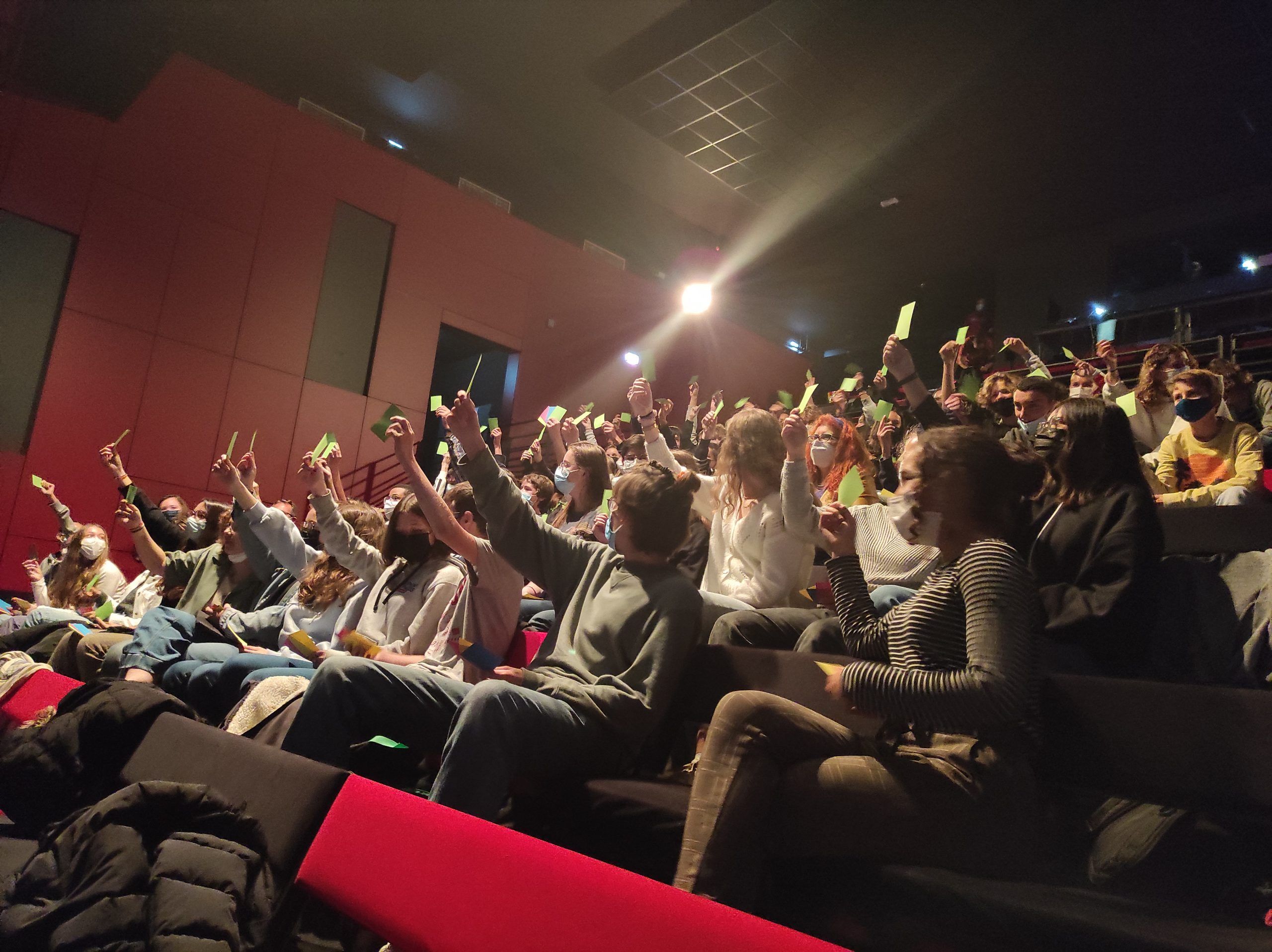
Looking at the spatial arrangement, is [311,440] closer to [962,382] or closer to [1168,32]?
[962,382]

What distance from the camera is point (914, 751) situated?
50.0 inches

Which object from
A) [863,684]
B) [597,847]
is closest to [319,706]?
[597,847]

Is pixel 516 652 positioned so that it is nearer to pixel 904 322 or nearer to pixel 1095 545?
pixel 1095 545

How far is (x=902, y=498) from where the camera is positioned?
169 centimetres

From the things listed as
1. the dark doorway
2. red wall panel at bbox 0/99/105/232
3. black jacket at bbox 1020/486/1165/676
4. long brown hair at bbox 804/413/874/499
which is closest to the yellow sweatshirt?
long brown hair at bbox 804/413/874/499

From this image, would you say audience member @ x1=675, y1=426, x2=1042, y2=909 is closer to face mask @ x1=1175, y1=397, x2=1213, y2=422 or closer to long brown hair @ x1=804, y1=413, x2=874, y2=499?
long brown hair @ x1=804, y1=413, x2=874, y2=499

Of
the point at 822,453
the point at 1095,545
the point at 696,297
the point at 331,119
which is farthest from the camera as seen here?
the point at 696,297

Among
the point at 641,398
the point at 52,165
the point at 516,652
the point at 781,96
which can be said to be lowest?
the point at 516,652

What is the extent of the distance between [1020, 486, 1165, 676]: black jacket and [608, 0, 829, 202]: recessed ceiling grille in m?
4.78

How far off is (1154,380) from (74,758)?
4196 mm

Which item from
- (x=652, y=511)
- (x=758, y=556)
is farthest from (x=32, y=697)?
(x=758, y=556)

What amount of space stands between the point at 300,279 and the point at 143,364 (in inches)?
59.6

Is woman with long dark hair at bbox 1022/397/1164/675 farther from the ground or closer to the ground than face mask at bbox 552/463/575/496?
closer to the ground

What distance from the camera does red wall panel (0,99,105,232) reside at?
574 centimetres
